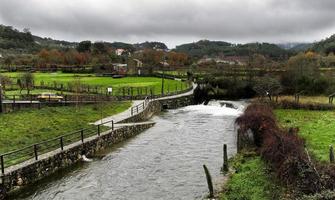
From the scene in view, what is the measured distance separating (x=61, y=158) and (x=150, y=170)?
20.2 feet

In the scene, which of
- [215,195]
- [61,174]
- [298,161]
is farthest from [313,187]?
[61,174]

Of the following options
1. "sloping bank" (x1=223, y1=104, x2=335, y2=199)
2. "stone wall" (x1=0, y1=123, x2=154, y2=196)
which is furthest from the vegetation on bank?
"stone wall" (x1=0, y1=123, x2=154, y2=196)

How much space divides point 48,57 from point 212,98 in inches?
3224

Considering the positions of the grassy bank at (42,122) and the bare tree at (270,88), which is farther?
the bare tree at (270,88)

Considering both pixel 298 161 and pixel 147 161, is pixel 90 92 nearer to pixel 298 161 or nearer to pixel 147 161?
pixel 147 161

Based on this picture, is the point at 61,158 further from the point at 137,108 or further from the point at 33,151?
the point at 137,108

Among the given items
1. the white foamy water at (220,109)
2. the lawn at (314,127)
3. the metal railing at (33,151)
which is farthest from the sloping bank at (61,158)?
the lawn at (314,127)

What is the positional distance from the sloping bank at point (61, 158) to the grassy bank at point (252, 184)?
454 inches

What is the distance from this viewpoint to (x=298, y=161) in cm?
1764

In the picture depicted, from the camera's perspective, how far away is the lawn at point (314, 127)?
25897 mm

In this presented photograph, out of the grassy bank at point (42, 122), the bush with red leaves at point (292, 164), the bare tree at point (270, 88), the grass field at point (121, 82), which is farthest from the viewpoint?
the grass field at point (121, 82)

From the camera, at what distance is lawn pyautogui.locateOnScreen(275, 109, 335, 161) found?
85.0 ft

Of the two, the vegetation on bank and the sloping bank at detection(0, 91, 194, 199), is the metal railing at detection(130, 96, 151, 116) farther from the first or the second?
the vegetation on bank

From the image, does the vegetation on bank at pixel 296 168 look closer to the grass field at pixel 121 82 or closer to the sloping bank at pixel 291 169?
the sloping bank at pixel 291 169
